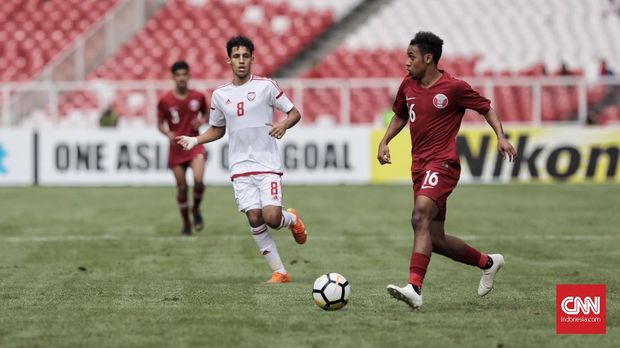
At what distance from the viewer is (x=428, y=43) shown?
920 cm

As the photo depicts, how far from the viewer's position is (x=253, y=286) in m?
10.5

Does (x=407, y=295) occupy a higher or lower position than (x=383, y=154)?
lower

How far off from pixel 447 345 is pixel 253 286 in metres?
3.44

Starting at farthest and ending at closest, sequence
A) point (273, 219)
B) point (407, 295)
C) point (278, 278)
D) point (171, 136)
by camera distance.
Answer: point (171, 136), point (278, 278), point (273, 219), point (407, 295)

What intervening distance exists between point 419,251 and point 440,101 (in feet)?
4.14

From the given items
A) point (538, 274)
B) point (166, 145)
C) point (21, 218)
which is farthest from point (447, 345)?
point (166, 145)

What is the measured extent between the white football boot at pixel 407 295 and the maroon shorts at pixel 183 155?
25.1 feet

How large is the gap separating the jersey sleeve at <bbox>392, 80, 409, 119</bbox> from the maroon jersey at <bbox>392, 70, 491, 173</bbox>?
10cm

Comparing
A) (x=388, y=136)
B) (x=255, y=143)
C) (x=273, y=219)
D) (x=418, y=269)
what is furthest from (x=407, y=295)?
(x=255, y=143)

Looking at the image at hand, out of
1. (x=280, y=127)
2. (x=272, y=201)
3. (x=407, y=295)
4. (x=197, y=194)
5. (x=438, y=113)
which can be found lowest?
(x=407, y=295)

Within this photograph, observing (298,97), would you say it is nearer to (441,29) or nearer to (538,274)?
(441,29)

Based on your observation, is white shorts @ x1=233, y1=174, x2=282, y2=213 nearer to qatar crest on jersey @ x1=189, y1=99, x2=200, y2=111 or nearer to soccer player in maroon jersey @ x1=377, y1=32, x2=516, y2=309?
soccer player in maroon jersey @ x1=377, y1=32, x2=516, y2=309

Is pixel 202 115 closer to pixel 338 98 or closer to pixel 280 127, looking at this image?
pixel 280 127

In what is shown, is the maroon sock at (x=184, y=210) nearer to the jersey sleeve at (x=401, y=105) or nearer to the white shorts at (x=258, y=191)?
the white shorts at (x=258, y=191)
